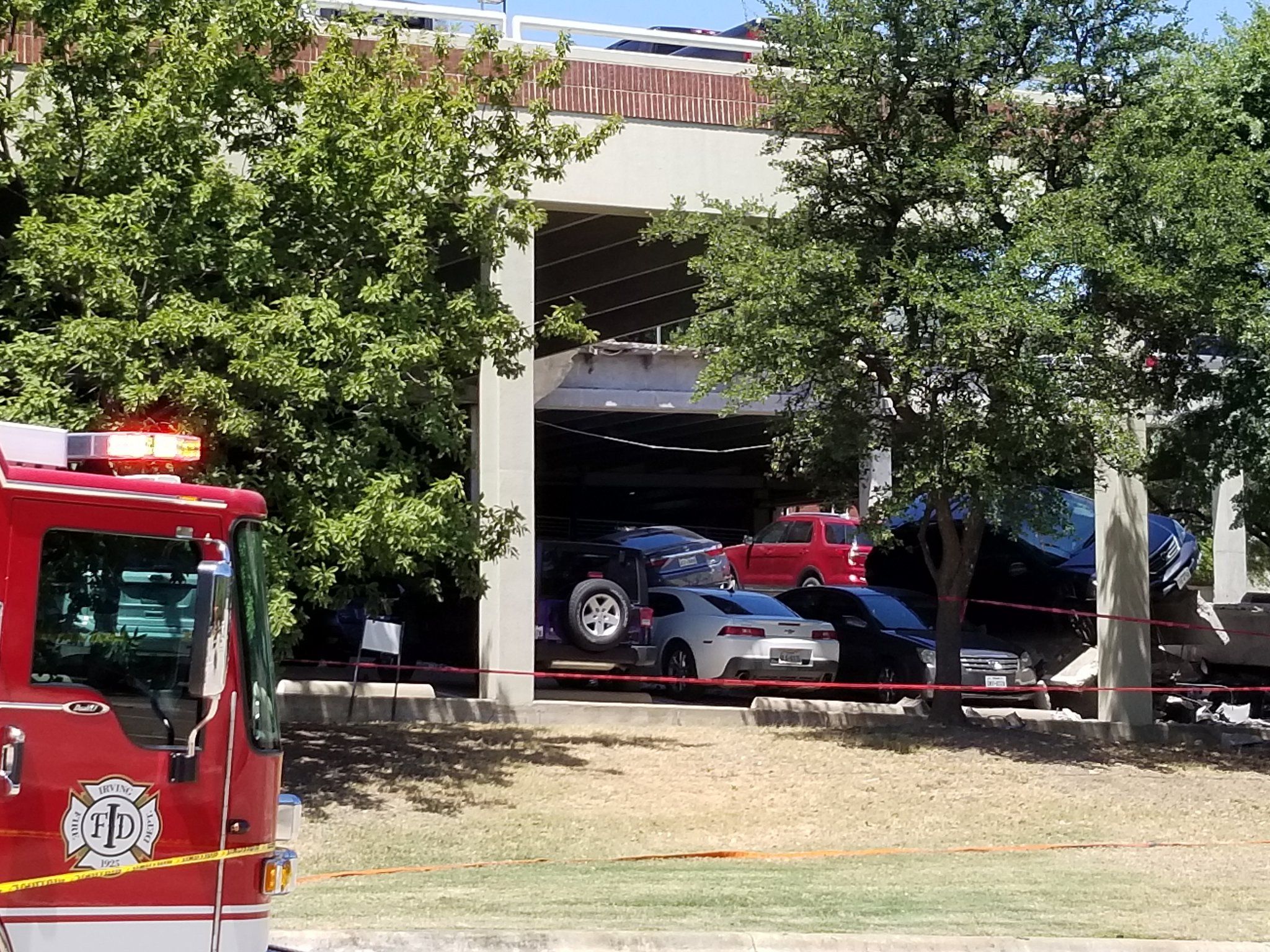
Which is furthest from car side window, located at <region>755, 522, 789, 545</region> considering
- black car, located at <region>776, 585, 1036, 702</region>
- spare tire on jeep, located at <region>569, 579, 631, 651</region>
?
spare tire on jeep, located at <region>569, 579, 631, 651</region>

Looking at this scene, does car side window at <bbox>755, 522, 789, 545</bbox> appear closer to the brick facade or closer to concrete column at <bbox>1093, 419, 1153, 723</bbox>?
concrete column at <bbox>1093, 419, 1153, 723</bbox>

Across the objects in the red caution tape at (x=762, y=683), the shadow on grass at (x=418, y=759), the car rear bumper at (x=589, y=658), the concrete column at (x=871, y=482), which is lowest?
the shadow on grass at (x=418, y=759)

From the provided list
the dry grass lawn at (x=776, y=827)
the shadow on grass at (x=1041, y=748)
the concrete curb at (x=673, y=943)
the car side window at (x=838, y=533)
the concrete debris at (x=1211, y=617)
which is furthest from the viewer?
the car side window at (x=838, y=533)

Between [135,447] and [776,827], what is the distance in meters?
8.13

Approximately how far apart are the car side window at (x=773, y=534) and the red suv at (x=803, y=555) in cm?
1

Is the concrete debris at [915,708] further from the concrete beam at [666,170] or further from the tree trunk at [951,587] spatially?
the concrete beam at [666,170]

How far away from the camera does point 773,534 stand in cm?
2953

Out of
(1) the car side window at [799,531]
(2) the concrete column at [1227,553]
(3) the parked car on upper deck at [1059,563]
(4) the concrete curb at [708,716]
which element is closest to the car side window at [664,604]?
(4) the concrete curb at [708,716]

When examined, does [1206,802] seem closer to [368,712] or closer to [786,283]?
[786,283]

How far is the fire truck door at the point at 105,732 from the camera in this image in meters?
4.78

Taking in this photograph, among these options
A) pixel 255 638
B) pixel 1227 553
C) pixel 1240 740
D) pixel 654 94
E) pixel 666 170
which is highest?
pixel 654 94

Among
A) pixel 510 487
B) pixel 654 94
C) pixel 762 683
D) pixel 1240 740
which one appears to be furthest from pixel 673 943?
pixel 1240 740

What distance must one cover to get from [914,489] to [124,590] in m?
10.6

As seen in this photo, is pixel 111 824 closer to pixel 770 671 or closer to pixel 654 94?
pixel 770 671
